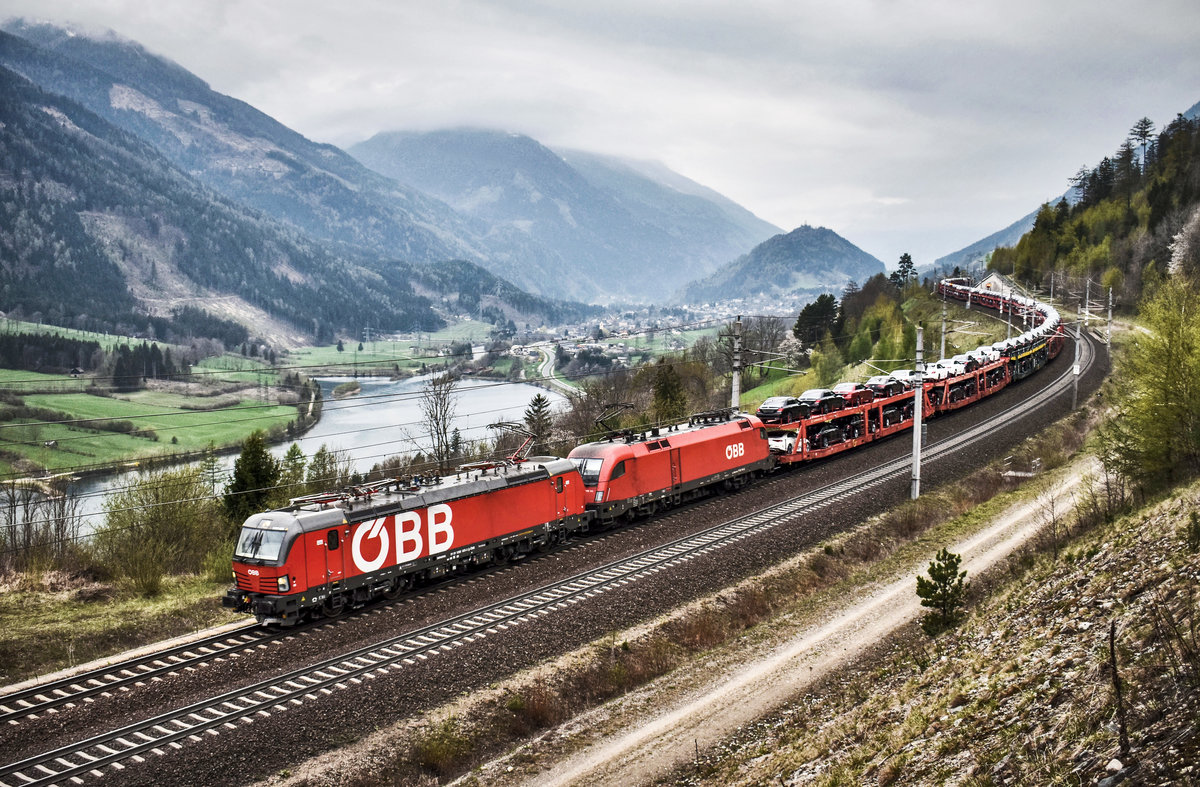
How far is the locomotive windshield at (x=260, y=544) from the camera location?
906 inches

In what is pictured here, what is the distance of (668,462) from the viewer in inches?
1457

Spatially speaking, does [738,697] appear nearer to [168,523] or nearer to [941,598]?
[941,598]

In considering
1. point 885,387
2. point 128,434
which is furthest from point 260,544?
point 128,434

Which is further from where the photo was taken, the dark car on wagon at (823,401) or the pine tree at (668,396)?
the pine tree at (668,396)

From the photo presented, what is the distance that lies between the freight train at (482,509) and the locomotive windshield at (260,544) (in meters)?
0.04

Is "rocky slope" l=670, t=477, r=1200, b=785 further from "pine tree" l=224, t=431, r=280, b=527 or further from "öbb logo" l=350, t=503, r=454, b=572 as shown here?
"pine tree" l=224, t=431, r=280, b=527

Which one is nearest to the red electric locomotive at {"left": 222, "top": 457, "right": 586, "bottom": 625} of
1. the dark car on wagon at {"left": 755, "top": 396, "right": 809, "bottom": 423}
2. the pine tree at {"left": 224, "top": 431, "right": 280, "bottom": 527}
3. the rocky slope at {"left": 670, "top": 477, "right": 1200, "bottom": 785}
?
the rocky slope at {"left": 670, "top": 477, "right": 1200, "bottom": 785}

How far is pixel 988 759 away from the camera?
1069 centimetres

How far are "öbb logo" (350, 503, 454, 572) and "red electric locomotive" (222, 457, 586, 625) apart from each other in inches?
1.3

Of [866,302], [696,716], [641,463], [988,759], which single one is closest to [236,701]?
[696,716]

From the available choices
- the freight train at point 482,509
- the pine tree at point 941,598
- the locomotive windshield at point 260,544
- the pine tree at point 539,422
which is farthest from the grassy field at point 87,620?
the pine tree at point 539,422

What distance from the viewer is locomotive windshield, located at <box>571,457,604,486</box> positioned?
3406 cm

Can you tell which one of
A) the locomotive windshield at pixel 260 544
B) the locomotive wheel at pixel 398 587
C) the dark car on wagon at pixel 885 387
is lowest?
the locomotive wheel at pixel 398 587

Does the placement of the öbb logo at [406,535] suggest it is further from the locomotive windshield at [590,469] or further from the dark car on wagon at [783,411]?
the dark car on wagon at [783,411]
